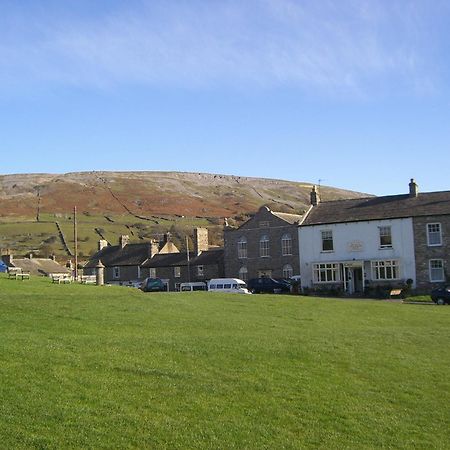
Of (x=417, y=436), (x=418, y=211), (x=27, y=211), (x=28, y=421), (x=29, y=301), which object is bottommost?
(x=417, y=436)

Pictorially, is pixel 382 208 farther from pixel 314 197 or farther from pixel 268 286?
pixel 268 286

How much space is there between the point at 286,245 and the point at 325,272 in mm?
6992

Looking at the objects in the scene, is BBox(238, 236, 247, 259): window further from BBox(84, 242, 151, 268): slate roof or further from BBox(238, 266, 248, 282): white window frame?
BBox(84, 242, 151, 268): slate roof

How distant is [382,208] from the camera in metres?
61.1

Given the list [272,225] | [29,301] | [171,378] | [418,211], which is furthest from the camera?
[272,225]

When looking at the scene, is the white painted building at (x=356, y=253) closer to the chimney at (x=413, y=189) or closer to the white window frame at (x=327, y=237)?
the white window frame at (x=327, y=237)

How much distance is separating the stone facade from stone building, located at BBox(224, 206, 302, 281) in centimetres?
1286

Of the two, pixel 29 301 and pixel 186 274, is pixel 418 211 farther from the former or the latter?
pixel 29 301

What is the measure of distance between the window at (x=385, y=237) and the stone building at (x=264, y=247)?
963 centimetres

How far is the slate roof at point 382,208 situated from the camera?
58406 mm

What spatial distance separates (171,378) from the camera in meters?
15.1

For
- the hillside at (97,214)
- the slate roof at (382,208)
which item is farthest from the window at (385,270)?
the hillside at (97,214)

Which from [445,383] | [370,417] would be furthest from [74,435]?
[445,383]

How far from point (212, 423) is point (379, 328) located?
17502mm
